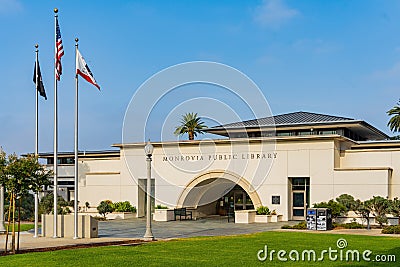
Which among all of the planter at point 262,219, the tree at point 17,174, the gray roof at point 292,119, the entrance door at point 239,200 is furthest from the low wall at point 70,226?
the entrance door at point 239,200

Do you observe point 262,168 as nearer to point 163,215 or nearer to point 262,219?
point 262,219

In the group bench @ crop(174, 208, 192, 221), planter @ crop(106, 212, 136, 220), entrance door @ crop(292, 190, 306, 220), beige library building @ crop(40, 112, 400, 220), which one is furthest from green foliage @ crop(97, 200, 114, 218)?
entrance door @ crop(292, 190, 306, 220)

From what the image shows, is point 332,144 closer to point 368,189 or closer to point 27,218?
point 368,189

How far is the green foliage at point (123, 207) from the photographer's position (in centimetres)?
4278

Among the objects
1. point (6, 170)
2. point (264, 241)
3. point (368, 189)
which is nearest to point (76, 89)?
point (6, 170)

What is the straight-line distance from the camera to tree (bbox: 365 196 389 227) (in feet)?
104

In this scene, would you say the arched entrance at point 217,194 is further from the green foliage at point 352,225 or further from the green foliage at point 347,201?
the green foliage at point 352,225

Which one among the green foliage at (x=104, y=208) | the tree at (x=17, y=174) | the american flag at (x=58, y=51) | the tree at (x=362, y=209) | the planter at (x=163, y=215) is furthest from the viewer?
the green foliage at (x=104, y=208)

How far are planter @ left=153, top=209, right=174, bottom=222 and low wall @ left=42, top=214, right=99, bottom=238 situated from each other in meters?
14.4

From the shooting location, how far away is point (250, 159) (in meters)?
39.4

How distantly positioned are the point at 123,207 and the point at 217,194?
733 cm

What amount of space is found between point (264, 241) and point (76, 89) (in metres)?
10.5

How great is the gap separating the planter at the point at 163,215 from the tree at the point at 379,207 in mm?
13921

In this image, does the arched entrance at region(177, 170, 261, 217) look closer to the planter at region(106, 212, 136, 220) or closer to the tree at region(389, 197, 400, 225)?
the planter at region(106, 212, 136, 220)
